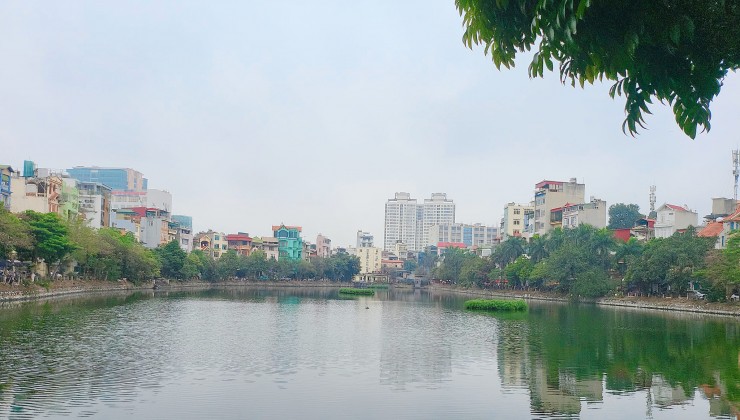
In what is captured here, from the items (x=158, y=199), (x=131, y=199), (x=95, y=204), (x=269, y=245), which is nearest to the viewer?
(x=95, y=204)

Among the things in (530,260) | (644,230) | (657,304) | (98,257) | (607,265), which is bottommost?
(657,304)

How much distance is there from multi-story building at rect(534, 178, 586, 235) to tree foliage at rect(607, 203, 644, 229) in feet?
62.5

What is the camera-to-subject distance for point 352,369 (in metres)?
25.4

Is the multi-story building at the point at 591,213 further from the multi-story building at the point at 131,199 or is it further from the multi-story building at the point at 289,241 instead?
the multi-story building at the point at 131,199

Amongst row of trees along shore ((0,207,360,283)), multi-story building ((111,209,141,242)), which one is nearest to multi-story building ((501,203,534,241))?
row of trees along shore ((0,207,360,283))

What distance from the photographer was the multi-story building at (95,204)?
93688 millimetres

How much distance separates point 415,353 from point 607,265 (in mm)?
53303

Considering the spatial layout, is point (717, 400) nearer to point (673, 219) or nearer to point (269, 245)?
point (673, 219)

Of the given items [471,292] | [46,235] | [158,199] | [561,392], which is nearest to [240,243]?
[158,199]

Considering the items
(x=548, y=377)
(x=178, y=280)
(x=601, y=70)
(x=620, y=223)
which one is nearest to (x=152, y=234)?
(x=178, y=280)

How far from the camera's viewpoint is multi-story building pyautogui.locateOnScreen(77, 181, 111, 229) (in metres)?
93.7

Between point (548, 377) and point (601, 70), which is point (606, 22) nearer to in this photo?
point (601, 70)

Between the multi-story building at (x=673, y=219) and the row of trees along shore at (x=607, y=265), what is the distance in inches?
276

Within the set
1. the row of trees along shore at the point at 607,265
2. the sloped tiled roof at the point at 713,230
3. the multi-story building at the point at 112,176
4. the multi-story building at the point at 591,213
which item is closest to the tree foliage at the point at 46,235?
the row of trees along shore at the point at 607,265
